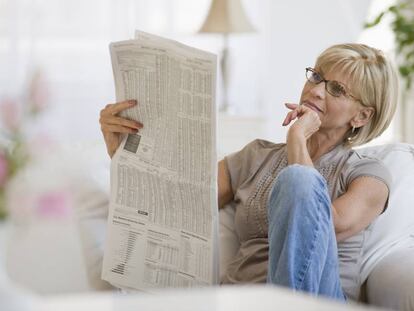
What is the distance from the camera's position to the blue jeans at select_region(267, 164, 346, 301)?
187 cm

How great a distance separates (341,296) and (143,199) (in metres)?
0.49

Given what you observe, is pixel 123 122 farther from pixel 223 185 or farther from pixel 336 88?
pixel 336 88

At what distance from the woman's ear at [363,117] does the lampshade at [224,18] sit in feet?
7.20

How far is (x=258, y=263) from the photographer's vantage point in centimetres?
219

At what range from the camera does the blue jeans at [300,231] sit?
6.14 feet

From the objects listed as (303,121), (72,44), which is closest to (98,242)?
(303,121)

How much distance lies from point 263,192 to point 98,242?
1.36 ft

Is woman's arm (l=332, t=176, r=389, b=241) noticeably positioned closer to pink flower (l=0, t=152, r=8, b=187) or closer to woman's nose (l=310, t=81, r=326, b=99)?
woman's nose (l=310, t=81, r=326, b=99)

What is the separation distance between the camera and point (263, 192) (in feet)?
7.40

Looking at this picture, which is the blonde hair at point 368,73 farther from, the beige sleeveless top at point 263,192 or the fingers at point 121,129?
the fingers at point 121,129

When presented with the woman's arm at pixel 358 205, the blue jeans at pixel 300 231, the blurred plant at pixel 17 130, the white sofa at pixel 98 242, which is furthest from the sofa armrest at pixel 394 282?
the blurred plant at pixel 17 130

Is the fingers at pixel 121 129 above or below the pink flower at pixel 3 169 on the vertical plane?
below

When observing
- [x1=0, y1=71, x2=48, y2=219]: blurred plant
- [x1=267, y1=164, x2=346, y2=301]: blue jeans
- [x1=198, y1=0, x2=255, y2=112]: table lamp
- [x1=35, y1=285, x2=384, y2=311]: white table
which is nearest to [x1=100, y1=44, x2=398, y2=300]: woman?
[x1=267, y1=164, x2=346, y2=301]: blue jeans

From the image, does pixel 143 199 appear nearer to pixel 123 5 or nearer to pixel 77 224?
pixel 77 224
